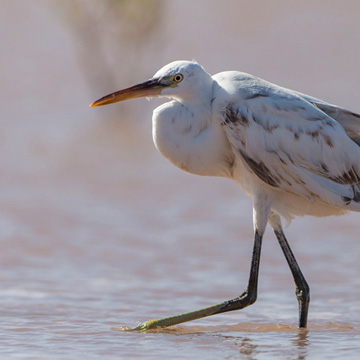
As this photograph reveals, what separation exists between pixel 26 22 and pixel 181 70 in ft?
49.8

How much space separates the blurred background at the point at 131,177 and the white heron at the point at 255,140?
1298mm

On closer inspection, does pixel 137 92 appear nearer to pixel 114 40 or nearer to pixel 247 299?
pixel 247 299

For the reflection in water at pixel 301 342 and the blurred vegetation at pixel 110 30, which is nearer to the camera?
the reflection in water at pixel 301 342

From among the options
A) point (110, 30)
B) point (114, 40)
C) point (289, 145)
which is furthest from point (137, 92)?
point (110, 30)

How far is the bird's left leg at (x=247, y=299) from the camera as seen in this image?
655 centimetres

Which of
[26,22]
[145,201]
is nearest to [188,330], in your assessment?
[145,201]

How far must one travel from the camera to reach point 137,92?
20.7 ft

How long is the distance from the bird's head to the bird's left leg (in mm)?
910

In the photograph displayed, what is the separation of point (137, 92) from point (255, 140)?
0.86 meters

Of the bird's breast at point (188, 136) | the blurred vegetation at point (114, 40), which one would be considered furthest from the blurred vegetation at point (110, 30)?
the bird's breast at point (188, 136)

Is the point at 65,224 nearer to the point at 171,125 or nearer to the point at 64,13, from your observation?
the point at 171,125

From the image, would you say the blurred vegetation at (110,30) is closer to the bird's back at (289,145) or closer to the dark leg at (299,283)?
the dark leg at (299,283)

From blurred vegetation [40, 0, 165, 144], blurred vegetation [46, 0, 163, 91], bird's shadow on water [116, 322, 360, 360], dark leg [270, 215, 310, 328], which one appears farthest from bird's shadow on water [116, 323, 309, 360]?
blurred vegetation [46, 0, 163, 91]

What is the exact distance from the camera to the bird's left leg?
6555 millimetres
